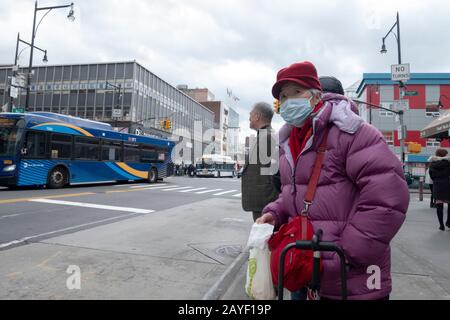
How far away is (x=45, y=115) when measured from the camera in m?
15.8

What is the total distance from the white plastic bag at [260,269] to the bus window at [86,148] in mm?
16443

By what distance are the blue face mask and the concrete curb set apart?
214 cm

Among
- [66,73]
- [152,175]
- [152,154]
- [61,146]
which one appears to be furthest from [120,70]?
[61,146]

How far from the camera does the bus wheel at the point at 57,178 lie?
14938 millimetres

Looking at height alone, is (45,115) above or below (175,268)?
above

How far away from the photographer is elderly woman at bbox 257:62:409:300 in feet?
5.03

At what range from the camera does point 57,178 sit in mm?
15352

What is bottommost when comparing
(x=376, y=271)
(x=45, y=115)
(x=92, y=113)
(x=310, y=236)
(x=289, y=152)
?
(x=376, y=271)

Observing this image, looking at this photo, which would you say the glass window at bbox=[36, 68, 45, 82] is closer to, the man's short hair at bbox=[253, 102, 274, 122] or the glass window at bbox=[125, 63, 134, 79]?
the glass window at bbox=[125, 63, 134, 79]

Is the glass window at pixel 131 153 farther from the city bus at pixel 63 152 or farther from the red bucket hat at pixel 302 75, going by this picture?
the red bucket hat at pixel 302 75

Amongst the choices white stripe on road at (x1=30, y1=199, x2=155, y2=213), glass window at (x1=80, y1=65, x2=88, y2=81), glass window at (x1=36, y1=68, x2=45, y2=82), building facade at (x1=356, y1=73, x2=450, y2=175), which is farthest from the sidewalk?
glass window at (x1=36, y1=68, x2=45, y2=82)
